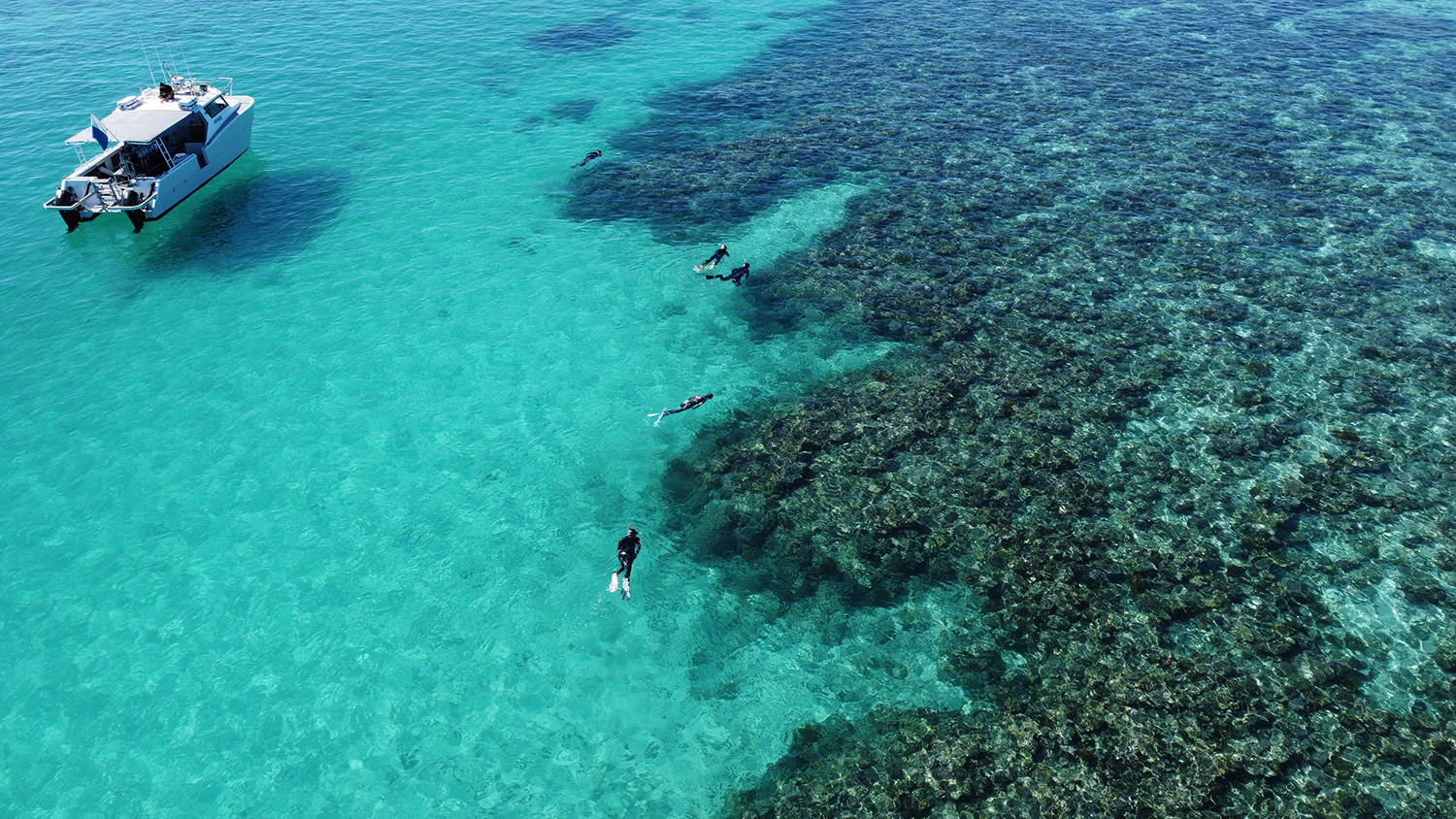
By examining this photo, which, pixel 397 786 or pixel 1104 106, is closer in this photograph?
pixel 397 786

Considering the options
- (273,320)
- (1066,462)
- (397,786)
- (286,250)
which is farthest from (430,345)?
(1066,462)

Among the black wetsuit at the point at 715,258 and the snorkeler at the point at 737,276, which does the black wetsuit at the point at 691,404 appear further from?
the black wetsuit at the point at 715,258

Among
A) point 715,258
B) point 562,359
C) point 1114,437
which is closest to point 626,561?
point 562,359

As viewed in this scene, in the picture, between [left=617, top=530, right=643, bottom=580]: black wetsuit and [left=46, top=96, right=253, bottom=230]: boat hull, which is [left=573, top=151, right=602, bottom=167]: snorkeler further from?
[left=617, top=530, right=643, bottom=580]: black wetsuit

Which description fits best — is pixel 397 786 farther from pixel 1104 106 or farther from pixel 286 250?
pixel 1104 106

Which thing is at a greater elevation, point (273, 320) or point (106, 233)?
point (106, 233)

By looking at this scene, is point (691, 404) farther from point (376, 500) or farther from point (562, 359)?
point (376, 500)

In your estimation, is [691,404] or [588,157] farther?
[588,157]

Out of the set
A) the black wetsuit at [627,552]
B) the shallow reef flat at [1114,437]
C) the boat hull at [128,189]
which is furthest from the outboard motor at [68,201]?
the black wetsuit at [627,552]
